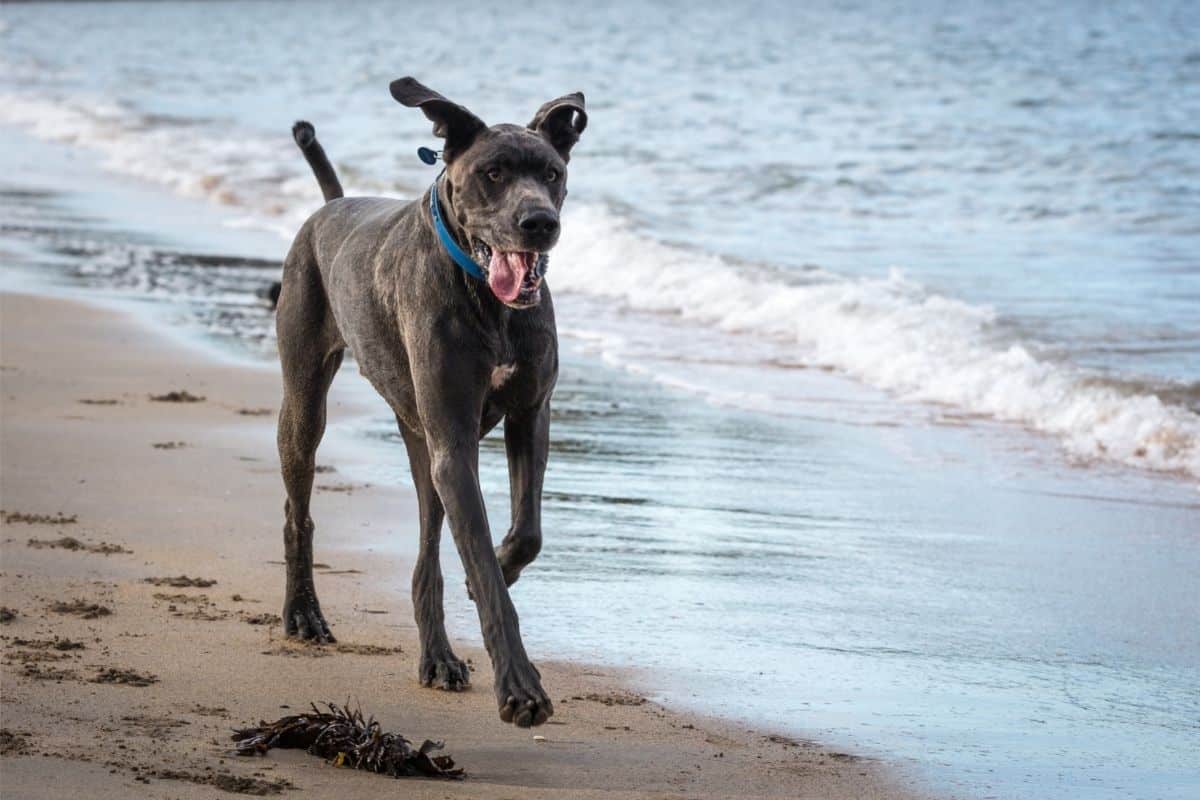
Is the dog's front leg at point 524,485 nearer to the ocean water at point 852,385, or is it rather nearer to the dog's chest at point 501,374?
the dog's chest at point 501,374

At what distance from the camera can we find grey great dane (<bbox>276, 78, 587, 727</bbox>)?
4.56 m

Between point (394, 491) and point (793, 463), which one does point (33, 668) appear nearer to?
point (394, 491)

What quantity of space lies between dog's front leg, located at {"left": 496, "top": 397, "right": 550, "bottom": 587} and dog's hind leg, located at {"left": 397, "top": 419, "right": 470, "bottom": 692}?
33 centimetres

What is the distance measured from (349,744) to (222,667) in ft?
3.01

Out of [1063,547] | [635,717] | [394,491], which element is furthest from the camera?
[394,491]

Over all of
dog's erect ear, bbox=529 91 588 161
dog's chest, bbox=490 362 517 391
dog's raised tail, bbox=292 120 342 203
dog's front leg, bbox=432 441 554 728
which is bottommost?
dog's front leg, bbox=432 441 554 728

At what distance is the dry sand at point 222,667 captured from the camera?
439cm

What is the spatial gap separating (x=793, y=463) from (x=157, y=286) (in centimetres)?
651

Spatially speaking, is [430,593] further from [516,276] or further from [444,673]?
[516,276]

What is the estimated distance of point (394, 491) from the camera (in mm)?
7746

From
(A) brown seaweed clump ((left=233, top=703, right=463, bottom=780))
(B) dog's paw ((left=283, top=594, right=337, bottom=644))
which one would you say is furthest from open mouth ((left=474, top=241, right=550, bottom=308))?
(B) dog's paw ((left=283, top=594, right=337, bottom=644))

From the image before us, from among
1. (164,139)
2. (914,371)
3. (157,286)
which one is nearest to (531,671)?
(914,371)

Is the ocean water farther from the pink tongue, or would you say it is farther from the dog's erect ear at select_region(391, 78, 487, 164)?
the dog's erect ear at select_region(391, 78, 487, 164)

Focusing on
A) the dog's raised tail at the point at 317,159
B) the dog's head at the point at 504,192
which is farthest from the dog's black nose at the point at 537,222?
the dog's raised tail at the point at 317,159
